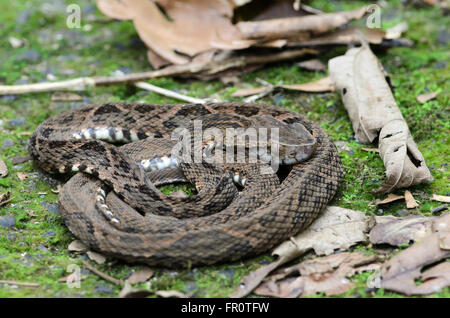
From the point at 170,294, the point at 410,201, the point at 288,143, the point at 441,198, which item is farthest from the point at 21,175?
the point at 441,198

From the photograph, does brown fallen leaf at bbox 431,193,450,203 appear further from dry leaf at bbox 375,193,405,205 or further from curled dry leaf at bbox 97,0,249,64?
curled dry leaf at bbox 97,0,249,64

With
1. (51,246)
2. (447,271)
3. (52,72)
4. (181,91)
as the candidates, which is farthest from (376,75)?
(52,72)

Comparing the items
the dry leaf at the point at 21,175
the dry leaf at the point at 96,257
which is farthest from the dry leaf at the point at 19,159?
the dry leaf at the point at 96,257

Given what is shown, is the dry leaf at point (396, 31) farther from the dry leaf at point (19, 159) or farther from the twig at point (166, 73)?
the dry leaf at point (19, 159)

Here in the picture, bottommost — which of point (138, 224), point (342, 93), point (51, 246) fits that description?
point (51, 246)

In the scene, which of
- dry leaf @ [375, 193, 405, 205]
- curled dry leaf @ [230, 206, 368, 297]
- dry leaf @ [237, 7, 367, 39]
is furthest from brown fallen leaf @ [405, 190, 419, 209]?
dry leaf @ [237, 7, 367, 39]

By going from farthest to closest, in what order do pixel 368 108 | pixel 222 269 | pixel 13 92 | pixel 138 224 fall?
pixel 13 92
pixel 368 108
pixel 138 224
pixel 222 269

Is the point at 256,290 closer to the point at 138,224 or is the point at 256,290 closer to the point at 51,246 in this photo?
the point at 138,224

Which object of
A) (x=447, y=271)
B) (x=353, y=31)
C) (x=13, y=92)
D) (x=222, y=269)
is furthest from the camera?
(x=353, y=31)
